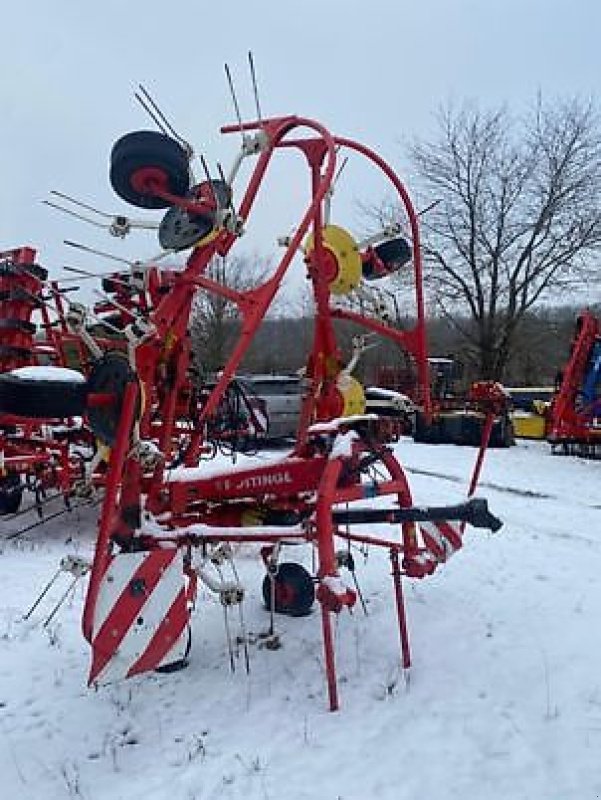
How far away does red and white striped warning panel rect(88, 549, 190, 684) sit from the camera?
146 inches

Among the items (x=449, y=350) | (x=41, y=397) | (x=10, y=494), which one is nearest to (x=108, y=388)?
(x=41, y=397)

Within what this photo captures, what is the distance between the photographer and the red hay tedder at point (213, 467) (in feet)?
12.1

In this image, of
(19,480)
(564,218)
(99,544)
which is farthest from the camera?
(564,218)

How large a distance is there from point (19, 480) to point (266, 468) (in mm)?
4850

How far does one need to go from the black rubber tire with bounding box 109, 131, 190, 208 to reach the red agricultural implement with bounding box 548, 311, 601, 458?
10.8m

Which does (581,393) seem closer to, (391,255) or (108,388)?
(391,255)

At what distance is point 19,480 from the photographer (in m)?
8.56

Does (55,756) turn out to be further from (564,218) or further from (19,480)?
(564,218)

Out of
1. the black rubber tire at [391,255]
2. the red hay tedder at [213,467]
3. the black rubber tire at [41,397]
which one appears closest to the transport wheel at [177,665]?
the red hay tedder at [213,467]

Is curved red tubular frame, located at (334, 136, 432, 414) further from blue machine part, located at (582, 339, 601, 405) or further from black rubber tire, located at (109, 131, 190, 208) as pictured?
blue machine part, located at (582, 339, 601, 405)

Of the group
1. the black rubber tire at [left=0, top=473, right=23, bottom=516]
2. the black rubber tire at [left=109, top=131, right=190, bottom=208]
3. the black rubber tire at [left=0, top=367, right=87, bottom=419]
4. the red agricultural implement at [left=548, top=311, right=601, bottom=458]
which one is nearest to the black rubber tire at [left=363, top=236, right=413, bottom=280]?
the black rubber tire at [left=109, top=131, right=190, bottom=208]

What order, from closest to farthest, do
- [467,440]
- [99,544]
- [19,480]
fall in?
[99,544], [19,480], [467,440]

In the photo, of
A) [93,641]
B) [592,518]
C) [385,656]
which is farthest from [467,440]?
[93,641]

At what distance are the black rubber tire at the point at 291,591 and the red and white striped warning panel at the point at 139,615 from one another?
3.98ft
